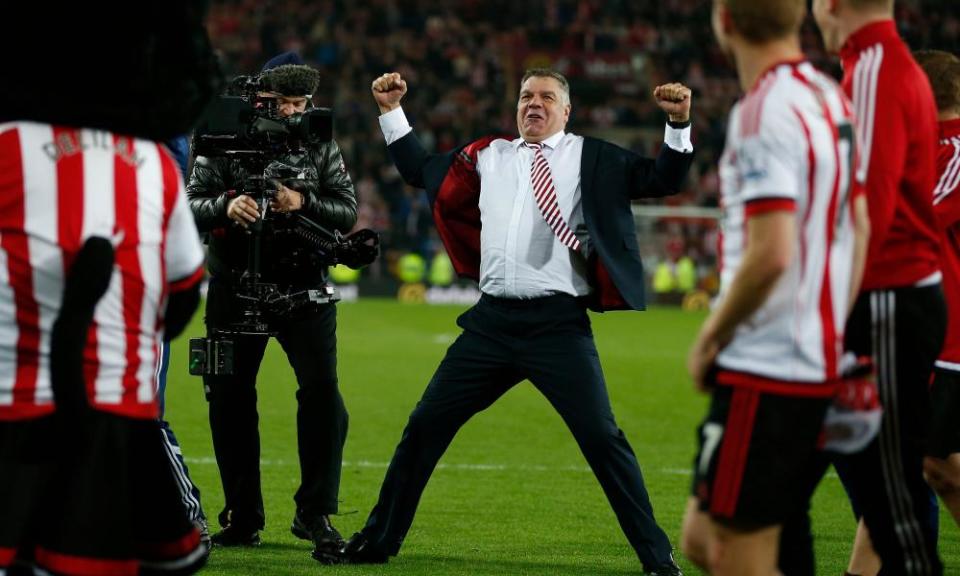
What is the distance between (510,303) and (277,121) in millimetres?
1213

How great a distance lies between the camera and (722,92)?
3388cm

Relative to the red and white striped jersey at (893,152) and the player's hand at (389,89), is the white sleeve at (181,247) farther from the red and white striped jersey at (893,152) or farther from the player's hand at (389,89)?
the player's hand at (389,89)

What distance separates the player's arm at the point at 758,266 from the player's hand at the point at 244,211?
291 centimetres

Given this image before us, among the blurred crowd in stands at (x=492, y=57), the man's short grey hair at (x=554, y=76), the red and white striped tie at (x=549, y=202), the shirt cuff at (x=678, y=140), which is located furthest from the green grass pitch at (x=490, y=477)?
the blurred crowd in stands at (x=492, y=57)

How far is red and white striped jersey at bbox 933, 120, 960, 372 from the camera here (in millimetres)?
5195

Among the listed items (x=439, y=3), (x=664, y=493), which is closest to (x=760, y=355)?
(x=664, y=493)

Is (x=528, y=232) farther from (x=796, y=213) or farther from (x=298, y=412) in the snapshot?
(x=796, y=213)

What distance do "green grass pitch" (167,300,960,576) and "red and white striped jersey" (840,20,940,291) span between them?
2180mm

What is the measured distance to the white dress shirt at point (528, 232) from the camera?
6.00 metres

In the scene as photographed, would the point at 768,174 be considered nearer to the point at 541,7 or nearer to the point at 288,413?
the point at 288,413

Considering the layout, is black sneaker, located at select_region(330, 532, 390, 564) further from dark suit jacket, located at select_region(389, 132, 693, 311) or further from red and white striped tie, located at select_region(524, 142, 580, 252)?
Answer: red and white striped tie, located at select_region(524, 142, 580, 252)

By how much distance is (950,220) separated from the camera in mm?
5375

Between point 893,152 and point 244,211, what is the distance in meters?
2.84

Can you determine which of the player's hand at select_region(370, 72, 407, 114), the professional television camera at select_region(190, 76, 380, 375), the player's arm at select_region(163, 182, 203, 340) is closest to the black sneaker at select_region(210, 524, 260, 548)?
the professional television camera at select_region(190, 76, 380, 375)
